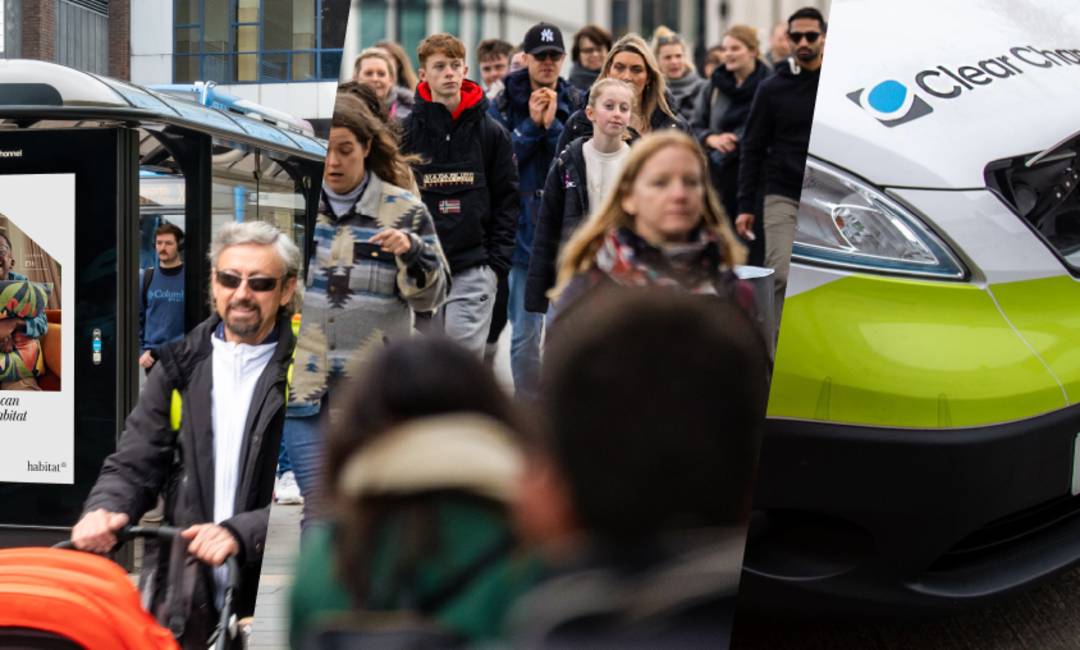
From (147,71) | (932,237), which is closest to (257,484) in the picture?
(147,71)

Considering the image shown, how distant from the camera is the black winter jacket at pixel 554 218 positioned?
4.11ft

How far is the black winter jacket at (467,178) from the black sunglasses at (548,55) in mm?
A: 83

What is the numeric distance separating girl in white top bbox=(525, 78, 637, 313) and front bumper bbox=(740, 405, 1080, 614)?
23.1 inches

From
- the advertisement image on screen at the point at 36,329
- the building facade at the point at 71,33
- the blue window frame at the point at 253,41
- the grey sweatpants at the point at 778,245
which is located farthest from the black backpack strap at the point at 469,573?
the building facade at the point at 71,33

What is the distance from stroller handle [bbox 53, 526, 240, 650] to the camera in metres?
1.50

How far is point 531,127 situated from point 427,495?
45cm

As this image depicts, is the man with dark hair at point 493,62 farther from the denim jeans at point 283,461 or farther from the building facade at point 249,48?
→ the denim jeans at point 283,461

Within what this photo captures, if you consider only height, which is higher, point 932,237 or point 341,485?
point 932,237

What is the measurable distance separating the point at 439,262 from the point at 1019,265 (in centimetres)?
102

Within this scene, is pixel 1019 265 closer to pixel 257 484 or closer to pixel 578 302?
pixel 578 302

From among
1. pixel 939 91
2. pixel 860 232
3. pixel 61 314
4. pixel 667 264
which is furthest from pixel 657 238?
pixel 61 314

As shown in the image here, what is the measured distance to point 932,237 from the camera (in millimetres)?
1664

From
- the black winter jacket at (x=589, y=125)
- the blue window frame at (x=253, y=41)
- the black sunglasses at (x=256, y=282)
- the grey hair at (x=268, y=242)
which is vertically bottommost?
the black sunglasses at (x=256, y=282)

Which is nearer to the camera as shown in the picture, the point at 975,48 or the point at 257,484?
the point at 257,484
